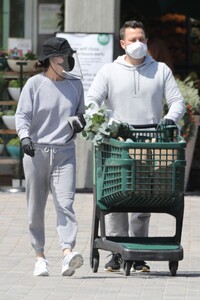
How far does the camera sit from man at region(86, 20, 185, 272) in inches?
344

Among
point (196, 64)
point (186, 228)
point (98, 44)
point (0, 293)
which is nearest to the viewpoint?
point (0, 293)

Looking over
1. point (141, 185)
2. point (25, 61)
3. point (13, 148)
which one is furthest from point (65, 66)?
point (13, 148)

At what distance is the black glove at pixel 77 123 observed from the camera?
27.7ft

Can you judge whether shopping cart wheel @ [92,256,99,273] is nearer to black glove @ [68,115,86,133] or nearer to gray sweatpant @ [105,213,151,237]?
gray sweatpant @ [105,213,151,237]

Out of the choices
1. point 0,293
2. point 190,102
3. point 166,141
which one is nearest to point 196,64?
point 190,102

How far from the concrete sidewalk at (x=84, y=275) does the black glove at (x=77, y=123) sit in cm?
114

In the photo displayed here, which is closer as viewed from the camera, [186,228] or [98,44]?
[186,228]

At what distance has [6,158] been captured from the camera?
45.9 ft

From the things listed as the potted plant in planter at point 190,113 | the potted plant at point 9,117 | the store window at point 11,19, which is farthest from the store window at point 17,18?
the potted plant in planter at point 190,113

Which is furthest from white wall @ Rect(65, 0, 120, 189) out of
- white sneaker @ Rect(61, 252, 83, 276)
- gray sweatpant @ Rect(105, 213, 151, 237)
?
white sneaker @ Rect(61, 252, 83, 276)

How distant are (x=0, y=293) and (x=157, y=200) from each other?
142 centimetres

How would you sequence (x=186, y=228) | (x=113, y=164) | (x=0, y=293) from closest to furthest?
(x=0, y=293) < (x=113, y=164) < (x=186, y=228)

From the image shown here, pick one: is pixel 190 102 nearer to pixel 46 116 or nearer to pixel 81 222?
pixel 81 222

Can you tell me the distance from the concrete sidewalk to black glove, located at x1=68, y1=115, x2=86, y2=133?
44.9 inches
